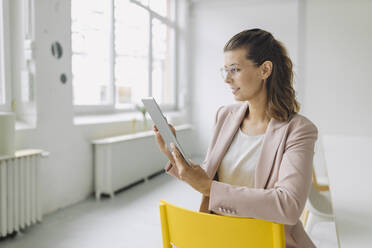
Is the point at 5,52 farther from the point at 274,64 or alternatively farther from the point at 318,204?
the point at 318,204

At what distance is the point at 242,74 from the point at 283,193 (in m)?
0.44

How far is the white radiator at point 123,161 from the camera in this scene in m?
3.92

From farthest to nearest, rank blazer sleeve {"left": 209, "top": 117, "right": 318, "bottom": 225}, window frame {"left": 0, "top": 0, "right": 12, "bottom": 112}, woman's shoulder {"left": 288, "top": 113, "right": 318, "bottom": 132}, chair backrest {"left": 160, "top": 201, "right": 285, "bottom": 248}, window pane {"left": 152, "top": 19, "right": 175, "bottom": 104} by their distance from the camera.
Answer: window pane {"left": 152, "top": 19, "right": 175, "bottom": 104}, window frame {"left": 0, "top": 0, "right": 12, "bottom": 112}, woman's shoulder {"left": 288, "top": 113, "right": 318, "bottom": 132}, blazer sleeve {"left": 209, "top": 117, "right": 318, "bottom": 225}, chair backrest {"left": 160, "top": 201, "right": 285, "bottom": 248}

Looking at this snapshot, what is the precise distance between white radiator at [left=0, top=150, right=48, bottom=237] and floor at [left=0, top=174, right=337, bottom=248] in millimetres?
132

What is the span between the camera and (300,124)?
114 cm

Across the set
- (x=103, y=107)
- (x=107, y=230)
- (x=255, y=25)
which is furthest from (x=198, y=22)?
(x=107, y=230)

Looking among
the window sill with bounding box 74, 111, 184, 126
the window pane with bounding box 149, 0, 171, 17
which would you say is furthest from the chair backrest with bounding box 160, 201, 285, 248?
the window pane with bounding box 149, 0, 171, 17

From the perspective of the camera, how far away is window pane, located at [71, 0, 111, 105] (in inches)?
161

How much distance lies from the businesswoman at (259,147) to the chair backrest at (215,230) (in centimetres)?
15

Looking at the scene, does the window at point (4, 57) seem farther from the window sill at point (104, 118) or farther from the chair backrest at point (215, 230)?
the chair backrest at point (215, 230)

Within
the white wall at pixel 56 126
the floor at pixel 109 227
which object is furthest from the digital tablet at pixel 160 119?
the white wall at pixel 56 126

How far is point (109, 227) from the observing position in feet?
9.88

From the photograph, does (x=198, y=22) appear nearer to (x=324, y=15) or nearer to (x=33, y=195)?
(x=324, y=15)

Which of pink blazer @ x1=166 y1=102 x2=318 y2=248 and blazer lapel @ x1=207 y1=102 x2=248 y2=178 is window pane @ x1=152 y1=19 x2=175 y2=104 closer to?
blazer lapel @ x1=207 y1=102 x2=248 y2=178
